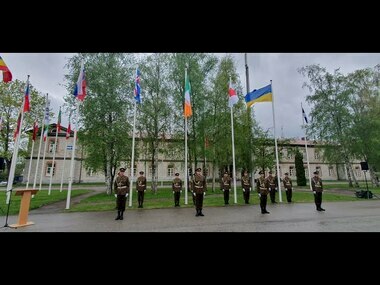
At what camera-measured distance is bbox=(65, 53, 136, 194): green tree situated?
64.6 ft

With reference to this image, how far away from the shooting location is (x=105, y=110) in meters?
20.1

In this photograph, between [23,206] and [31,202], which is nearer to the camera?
[23,206]

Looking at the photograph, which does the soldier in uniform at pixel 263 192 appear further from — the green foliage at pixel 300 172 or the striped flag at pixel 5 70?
the green foliage at pixel 300 172

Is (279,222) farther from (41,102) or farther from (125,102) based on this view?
(41,102)

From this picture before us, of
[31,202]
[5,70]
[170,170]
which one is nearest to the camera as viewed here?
[5,70]

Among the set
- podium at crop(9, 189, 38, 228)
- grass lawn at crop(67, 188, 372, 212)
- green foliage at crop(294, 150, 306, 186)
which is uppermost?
green foliage at crop(294, 150, 306, 186)

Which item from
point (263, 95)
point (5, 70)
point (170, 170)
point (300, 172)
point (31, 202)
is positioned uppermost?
point (263, 95)

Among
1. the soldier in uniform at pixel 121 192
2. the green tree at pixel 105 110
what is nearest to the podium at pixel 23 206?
the soldier in uniform at pixel 121 192

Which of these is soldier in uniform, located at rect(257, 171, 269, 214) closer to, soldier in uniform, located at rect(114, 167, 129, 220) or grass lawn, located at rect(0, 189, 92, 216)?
soldier in uniform, located at rect(114, 167, 129, 220)

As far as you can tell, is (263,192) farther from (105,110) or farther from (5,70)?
(105,110)

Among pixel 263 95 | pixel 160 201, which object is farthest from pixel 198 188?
pixel 263 95

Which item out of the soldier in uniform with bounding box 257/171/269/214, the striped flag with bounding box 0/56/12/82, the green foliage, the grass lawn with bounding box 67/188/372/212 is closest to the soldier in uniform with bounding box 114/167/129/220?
the grass lawn with bounding box 67/188/372/212
